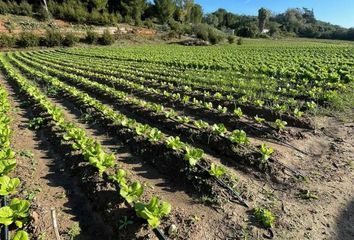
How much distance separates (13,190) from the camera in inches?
204

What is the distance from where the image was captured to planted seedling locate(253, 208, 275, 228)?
4662 millimetres

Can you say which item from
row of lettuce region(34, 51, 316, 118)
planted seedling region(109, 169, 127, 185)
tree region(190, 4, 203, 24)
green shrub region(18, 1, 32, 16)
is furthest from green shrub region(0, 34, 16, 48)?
tree region(190, 4, 203, 24)

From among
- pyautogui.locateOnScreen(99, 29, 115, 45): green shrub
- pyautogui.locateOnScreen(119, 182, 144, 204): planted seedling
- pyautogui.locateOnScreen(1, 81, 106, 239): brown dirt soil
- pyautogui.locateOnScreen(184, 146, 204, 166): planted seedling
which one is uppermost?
pyautogui.locateOnScreen(184, 146, 204, 166): planted seedling

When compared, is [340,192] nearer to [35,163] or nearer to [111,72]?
[35,163]

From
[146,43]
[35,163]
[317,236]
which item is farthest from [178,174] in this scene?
[146,43]

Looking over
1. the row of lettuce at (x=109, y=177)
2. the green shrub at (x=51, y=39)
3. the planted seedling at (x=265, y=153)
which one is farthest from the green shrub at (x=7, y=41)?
the planted seedling at (x=265, y=153)

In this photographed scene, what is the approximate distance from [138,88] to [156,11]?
68.9 metres

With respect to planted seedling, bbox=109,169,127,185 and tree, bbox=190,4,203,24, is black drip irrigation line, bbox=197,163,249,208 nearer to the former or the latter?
planted seedling, bbox=109,169,127,185

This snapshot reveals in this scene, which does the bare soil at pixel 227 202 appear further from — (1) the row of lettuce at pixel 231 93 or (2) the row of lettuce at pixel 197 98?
(1) the row of lettuce at pixel 231 93

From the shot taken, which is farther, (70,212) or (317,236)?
(70,212)

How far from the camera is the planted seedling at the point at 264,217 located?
15.3 ft

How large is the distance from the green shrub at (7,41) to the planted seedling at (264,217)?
144 ft

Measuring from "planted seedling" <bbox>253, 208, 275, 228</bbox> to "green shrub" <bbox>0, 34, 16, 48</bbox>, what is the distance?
43917 mm

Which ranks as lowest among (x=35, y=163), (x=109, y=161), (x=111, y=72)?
(x=111, y=72)
